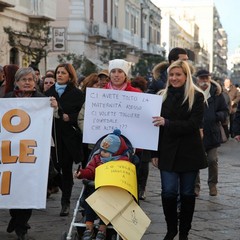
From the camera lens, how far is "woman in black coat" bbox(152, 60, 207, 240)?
19.7ft

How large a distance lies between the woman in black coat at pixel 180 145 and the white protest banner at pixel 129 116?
12cm

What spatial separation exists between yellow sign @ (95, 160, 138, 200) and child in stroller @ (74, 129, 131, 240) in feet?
0.38

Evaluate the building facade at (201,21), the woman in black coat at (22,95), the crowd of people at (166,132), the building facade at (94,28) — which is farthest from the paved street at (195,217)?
the building facade at (201,21)

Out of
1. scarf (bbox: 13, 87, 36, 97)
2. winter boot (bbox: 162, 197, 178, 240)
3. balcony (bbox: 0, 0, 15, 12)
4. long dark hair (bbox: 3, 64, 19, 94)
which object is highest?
balcony (bbox: 0, 0, 15, 12)

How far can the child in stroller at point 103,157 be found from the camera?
5591mm

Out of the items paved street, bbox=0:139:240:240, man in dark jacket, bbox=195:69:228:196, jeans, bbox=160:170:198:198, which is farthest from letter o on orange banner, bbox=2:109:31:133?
man in dark jacket, bbox=195:69:228:196

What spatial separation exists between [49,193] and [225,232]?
2914mm

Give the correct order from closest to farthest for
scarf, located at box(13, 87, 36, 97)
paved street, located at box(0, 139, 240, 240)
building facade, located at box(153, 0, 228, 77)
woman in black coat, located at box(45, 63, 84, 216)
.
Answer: scarf, located at box(13, 87, 36, 97) < paved street, located at box(0, 139, 240, 240) < woman in black coat, located at box(45, 63, 84, 216) < building facade, located at box(153, 0, 228, 77)

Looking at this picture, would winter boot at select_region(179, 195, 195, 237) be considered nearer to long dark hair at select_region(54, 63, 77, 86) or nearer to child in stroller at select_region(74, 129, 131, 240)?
child in stroller at select_region(74, 129, 131, 240)

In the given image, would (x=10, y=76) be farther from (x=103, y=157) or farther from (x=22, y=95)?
(x=103, y=157)

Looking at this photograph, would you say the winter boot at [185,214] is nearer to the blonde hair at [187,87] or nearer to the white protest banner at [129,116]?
the white protest banner at [129,116]

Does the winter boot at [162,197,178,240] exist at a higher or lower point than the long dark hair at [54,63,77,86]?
lower

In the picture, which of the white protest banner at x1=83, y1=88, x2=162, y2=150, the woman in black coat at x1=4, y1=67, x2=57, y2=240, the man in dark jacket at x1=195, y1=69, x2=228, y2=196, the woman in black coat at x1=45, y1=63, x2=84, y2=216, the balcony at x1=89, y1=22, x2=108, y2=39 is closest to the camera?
the white protest banner at x1=83, y1=88, x2=162, y2=150

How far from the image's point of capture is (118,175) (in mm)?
5484
